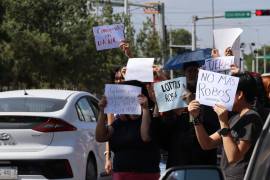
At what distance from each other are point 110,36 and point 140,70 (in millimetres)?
1993

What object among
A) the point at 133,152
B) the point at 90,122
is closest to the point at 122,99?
the point at 133,152

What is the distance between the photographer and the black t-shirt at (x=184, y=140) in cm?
534

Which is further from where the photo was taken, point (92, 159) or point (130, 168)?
point (92, 159)

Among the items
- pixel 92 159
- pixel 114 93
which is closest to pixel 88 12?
pixel 92 159

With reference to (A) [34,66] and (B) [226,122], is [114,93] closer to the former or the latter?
(B) [226,122]

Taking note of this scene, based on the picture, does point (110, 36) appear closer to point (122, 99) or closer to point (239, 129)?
point (122, 99)

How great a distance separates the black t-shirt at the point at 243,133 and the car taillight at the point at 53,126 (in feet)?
15.4

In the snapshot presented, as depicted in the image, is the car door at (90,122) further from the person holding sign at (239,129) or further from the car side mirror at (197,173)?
the car side mirror at (197,173)

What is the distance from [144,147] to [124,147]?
0.16 meters

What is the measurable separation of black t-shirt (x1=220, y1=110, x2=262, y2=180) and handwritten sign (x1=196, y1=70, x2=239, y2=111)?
0.20 meters

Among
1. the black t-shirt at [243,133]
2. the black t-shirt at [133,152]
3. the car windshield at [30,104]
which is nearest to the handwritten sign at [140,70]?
the black t-shirt at [133,152]

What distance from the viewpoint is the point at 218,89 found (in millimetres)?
4258

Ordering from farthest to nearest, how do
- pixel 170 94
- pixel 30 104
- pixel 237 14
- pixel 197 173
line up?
pixel 237 14, pixel 30 104, pixel 170 94, pixel 197 173

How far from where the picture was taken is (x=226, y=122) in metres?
4.20
